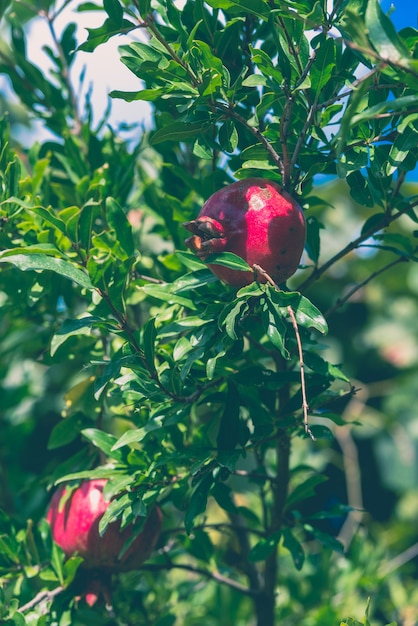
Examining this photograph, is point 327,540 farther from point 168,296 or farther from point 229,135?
point 229,135

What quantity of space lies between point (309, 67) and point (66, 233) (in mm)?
381

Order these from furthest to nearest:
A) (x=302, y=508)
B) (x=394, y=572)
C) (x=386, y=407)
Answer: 1. (x=386, y=407)
2. (x=302, y=508)
3. (x=394, y=572)

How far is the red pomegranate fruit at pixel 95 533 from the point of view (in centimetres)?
105

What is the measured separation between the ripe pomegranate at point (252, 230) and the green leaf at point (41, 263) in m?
0.15

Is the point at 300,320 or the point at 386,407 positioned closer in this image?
the point at 300,320

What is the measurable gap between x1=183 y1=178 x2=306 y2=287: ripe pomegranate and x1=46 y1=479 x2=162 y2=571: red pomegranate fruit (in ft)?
1.39

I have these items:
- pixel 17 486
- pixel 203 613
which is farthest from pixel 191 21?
pixel 203 613

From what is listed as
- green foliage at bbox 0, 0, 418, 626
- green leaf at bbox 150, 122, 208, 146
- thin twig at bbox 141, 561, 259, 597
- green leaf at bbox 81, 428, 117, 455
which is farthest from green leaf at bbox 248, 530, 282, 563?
green leaf at bbox 150, 122, 208, 146

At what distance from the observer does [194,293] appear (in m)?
0.96

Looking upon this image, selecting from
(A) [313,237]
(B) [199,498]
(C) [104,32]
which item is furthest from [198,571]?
(C) [104,32]

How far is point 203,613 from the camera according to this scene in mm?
1535

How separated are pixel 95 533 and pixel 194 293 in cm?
39

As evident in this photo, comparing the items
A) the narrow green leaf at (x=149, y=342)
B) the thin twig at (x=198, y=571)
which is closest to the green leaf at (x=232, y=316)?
the narrow green leaf at (x=149, y=342)

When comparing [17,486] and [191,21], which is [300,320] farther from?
[17,486]
